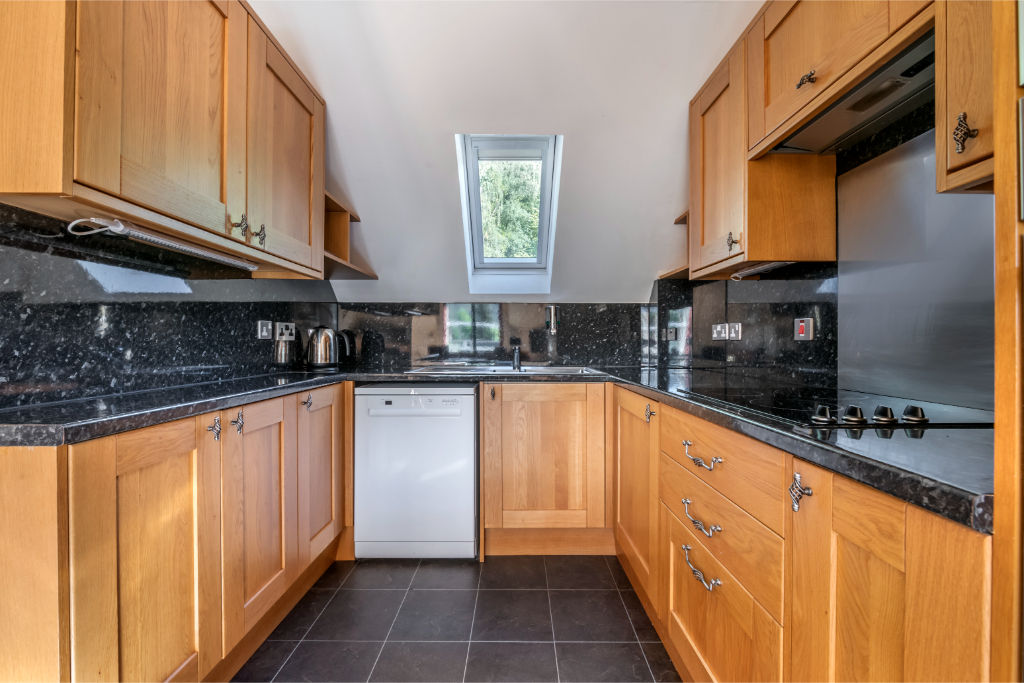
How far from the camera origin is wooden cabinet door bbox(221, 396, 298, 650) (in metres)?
1.31

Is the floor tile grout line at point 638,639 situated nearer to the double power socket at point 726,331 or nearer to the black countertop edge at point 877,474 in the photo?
the black countertop edge at point 877,474

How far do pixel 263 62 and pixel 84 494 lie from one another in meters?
1.49

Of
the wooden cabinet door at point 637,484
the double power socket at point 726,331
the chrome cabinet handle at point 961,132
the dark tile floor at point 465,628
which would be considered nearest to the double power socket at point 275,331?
the dark tile floor at point 465,628

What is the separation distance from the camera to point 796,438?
80 centimetres

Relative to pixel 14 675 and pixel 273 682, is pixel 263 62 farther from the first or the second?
pixel 273 682

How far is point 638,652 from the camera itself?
1.52 m

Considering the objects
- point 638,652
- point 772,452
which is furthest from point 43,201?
point 638,652

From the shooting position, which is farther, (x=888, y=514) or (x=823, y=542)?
(x=823, y=542)

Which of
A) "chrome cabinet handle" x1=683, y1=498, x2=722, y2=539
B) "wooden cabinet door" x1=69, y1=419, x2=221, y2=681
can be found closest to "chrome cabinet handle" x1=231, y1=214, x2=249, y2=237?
"wooden cabinet door" x1=69, y1=419, x2=221, y2=681

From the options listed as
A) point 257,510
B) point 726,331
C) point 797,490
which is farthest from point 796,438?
point 726,331

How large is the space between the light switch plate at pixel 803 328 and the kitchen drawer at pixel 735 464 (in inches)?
29.0

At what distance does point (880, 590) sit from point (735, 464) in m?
0.40

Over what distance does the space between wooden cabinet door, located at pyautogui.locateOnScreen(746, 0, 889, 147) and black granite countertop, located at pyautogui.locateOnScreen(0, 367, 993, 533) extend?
871mm

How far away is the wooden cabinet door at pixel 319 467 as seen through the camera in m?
1.79
